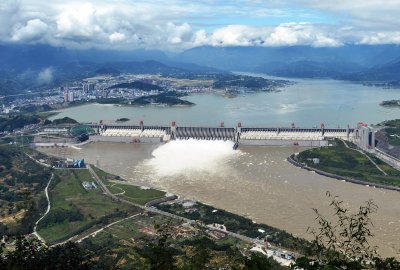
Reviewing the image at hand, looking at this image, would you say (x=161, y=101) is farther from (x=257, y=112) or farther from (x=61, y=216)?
(x=61, y=216)

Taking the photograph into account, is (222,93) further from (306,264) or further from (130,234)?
(306,264)

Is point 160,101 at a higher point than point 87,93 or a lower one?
lower

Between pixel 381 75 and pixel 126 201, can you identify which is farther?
pixel 381 75

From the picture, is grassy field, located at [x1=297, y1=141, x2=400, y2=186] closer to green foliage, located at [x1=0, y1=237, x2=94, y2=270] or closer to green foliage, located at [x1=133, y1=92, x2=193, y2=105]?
green foliage, located at [x1=0, y1=237, x2=94, y2=270]

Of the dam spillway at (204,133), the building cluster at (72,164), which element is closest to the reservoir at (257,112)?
the dam spillway at (204,133)

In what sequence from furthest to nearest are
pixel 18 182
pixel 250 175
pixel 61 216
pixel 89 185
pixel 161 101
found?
1. pixel 161 101
2. pixel 250 175
3. pixel 18 182
4. pixel 89 185
5. pixel 61 216

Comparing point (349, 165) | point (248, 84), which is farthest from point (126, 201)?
point (248, 84)
